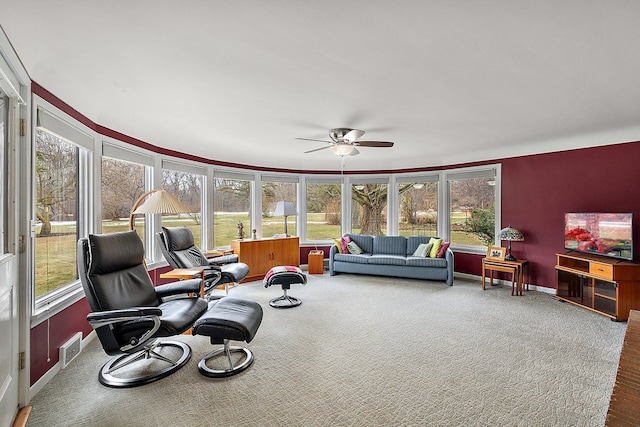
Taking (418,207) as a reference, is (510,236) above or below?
below

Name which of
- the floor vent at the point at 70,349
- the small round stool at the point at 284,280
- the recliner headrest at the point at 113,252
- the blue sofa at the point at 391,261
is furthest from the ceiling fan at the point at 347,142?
the floor vent at the point at 70,349

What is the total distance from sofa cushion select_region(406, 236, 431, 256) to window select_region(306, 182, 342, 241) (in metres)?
1.63

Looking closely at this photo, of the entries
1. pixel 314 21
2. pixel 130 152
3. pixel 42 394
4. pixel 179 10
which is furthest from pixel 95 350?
pixel 314 21

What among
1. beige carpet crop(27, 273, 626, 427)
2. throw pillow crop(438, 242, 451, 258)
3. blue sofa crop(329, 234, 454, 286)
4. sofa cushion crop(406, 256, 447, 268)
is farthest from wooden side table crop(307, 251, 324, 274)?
beige carpet crop(27, 273, 626, 427)

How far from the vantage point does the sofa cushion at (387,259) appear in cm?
562

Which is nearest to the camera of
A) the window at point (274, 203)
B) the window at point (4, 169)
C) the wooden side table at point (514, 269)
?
the window at point (4, 169)

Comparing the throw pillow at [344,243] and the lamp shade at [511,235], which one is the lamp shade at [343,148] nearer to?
the throw pillow at [344,243]

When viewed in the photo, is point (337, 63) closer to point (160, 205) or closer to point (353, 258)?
point (160, 205)

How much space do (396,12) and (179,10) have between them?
44.7 inches

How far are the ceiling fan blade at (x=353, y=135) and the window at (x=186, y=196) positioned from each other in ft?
9.02

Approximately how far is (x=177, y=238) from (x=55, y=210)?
1.49 m

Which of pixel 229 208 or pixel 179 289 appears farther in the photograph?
pixel 229 208

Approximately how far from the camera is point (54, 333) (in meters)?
2.49

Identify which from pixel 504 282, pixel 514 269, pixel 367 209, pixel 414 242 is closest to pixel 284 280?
pixel 414 242
